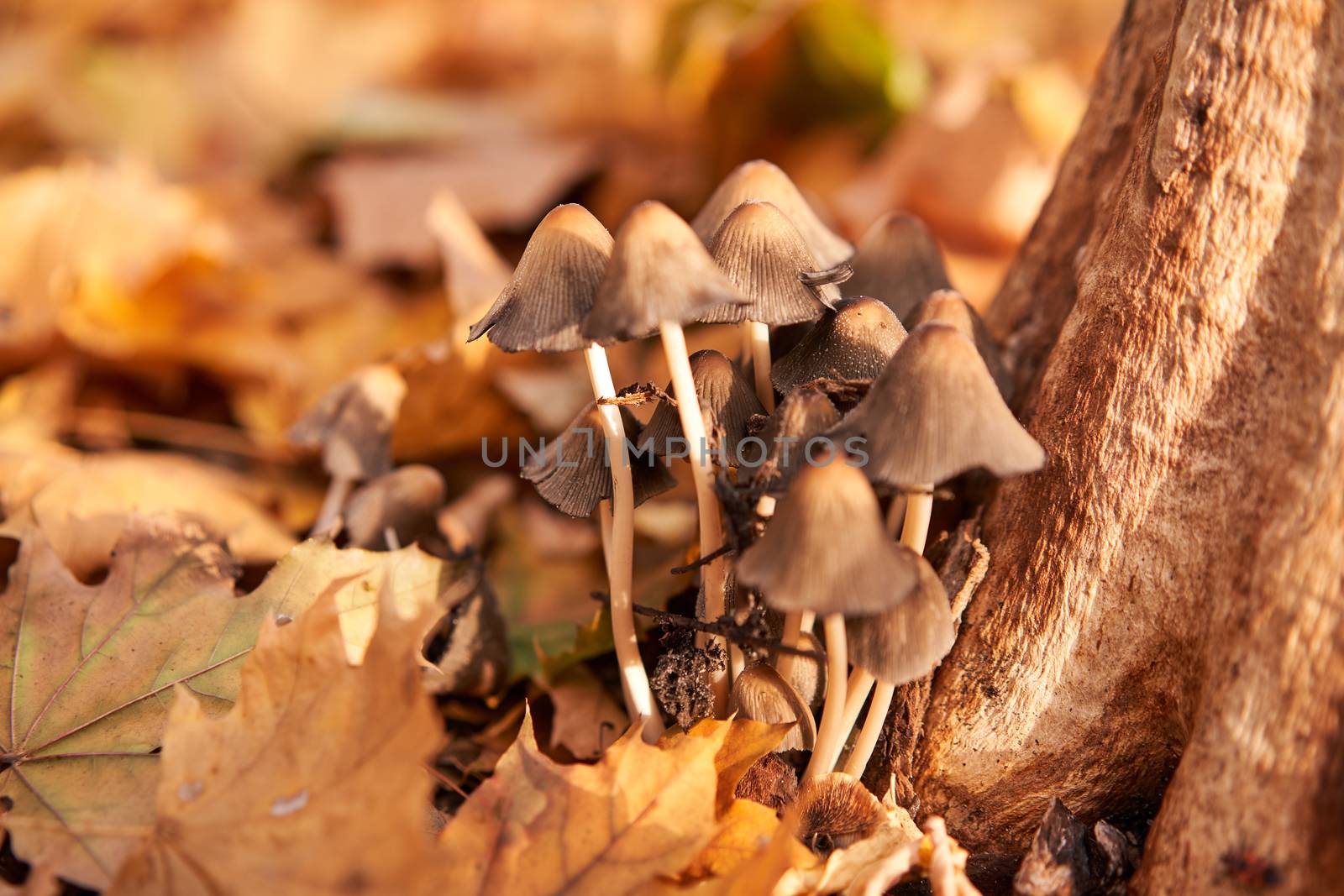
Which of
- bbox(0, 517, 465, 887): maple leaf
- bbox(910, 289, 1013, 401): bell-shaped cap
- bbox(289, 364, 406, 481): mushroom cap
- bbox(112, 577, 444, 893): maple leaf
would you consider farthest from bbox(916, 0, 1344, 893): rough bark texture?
bbox(289, 364, 406, 481): mushroom cap

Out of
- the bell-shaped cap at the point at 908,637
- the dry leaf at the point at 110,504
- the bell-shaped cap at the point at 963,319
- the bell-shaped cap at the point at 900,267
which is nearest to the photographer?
the bell-shaped cap at the point at 908,637

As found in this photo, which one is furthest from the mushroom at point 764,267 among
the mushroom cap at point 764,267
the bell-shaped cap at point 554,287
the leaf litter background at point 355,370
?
the leaf litter background at point 355,370

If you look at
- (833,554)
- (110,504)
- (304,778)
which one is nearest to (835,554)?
(833,554)

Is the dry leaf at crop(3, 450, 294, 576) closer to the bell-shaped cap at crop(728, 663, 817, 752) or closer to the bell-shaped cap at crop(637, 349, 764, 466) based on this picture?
the bell-shaped cap at crop(637, 349, 764, 466)

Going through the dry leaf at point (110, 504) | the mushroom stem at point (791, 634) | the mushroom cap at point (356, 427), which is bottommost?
the dry leaf at point (110, 504)

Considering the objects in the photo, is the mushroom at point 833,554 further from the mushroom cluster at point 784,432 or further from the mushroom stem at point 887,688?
the mushroom stem at point 887,688

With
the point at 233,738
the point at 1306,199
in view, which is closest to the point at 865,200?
the point at 1306,199

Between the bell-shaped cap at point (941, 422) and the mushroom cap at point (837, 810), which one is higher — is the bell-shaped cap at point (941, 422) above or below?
above
